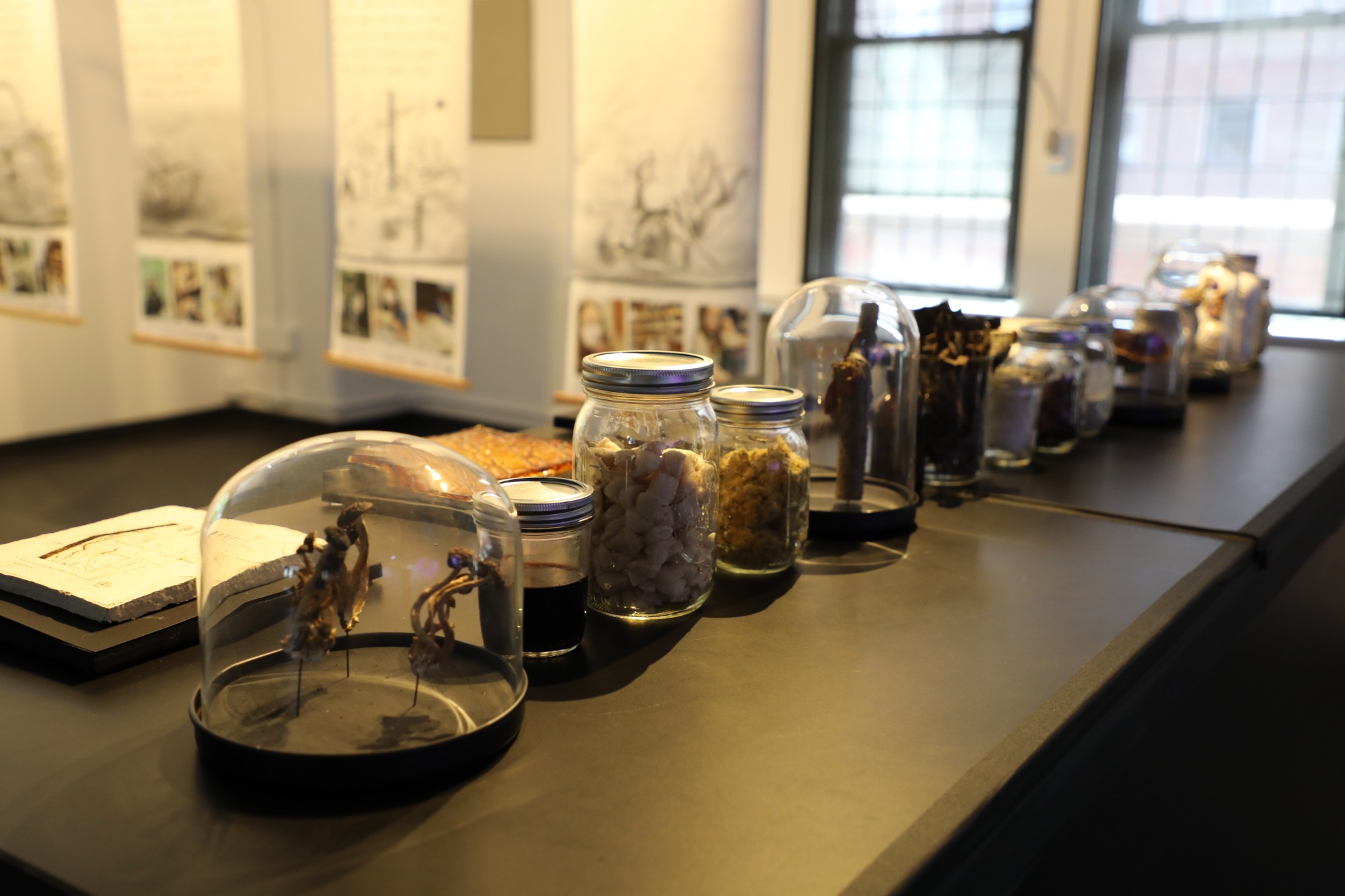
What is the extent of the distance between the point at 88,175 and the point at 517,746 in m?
4.87

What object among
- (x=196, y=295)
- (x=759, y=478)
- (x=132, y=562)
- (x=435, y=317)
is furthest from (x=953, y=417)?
(x=196, y=295)

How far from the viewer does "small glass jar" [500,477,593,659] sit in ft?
2.64

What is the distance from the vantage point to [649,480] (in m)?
0.86

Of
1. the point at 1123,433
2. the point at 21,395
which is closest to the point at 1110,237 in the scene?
the point at 1123,433

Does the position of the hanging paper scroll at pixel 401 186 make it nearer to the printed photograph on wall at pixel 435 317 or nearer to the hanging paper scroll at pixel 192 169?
the printed photograph on wall at pixel 435 317

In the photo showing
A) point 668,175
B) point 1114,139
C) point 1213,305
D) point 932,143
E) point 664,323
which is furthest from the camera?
point 932,143

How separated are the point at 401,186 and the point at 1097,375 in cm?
274

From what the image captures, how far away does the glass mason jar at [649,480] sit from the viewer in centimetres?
86

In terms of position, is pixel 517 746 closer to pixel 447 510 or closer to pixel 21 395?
pixel 447 510

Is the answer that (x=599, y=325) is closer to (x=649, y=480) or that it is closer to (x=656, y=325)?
(x=656, y=325)

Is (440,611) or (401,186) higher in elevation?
(401,186)

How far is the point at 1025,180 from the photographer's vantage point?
493cm

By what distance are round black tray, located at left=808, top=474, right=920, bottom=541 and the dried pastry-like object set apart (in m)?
0.50

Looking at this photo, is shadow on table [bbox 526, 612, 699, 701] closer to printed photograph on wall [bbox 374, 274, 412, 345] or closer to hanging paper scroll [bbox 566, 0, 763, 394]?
hanging paper scroll [bbox 566, 0, 763, 394]
